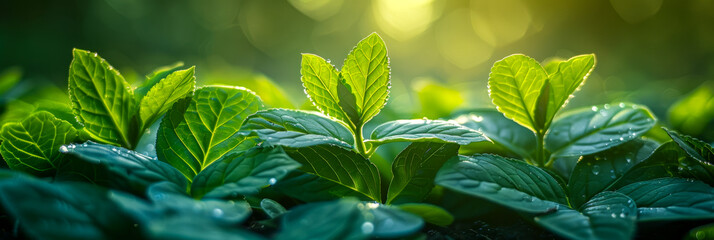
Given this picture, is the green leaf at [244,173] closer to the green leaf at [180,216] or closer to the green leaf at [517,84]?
the green leaf at [180,216]

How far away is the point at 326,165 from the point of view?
1.81ft

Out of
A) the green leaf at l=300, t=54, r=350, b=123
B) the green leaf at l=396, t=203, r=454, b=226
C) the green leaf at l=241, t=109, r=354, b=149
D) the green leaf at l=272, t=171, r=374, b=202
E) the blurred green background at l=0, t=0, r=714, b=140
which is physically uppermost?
the blurred green background at l=0, t=0, r=714, b=140

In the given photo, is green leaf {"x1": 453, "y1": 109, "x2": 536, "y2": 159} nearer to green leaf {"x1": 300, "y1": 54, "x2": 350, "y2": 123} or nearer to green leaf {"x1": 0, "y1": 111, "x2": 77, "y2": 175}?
green leaf {"x1": 300, "y1": 54, "x2": 350, "y2": 123}

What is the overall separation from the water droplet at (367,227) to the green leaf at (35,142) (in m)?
0.41

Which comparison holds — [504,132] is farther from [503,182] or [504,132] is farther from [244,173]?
[244,173]

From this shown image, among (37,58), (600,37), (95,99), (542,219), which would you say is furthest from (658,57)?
(37,58)

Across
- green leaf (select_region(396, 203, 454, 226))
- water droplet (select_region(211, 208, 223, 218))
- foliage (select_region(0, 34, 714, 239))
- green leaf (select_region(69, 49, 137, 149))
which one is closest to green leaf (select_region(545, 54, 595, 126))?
foliage (select_region(0, 34, 714, 239))

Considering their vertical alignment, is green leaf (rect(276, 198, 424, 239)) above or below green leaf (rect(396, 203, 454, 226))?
above

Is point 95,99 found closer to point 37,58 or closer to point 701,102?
point 701,102

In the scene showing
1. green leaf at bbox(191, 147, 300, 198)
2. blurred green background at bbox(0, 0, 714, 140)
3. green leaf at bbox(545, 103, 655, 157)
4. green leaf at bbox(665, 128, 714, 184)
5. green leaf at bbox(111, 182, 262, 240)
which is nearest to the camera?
green leaf at bbox(111, 182, 262, 240)

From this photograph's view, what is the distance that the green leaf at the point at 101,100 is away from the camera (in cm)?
54

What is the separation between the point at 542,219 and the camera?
45 centimetres

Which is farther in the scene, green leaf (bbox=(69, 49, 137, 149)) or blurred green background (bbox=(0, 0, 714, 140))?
blurred green background (bbox=(0, 0, 714, 140))

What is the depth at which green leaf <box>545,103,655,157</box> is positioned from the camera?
2.10 ft
